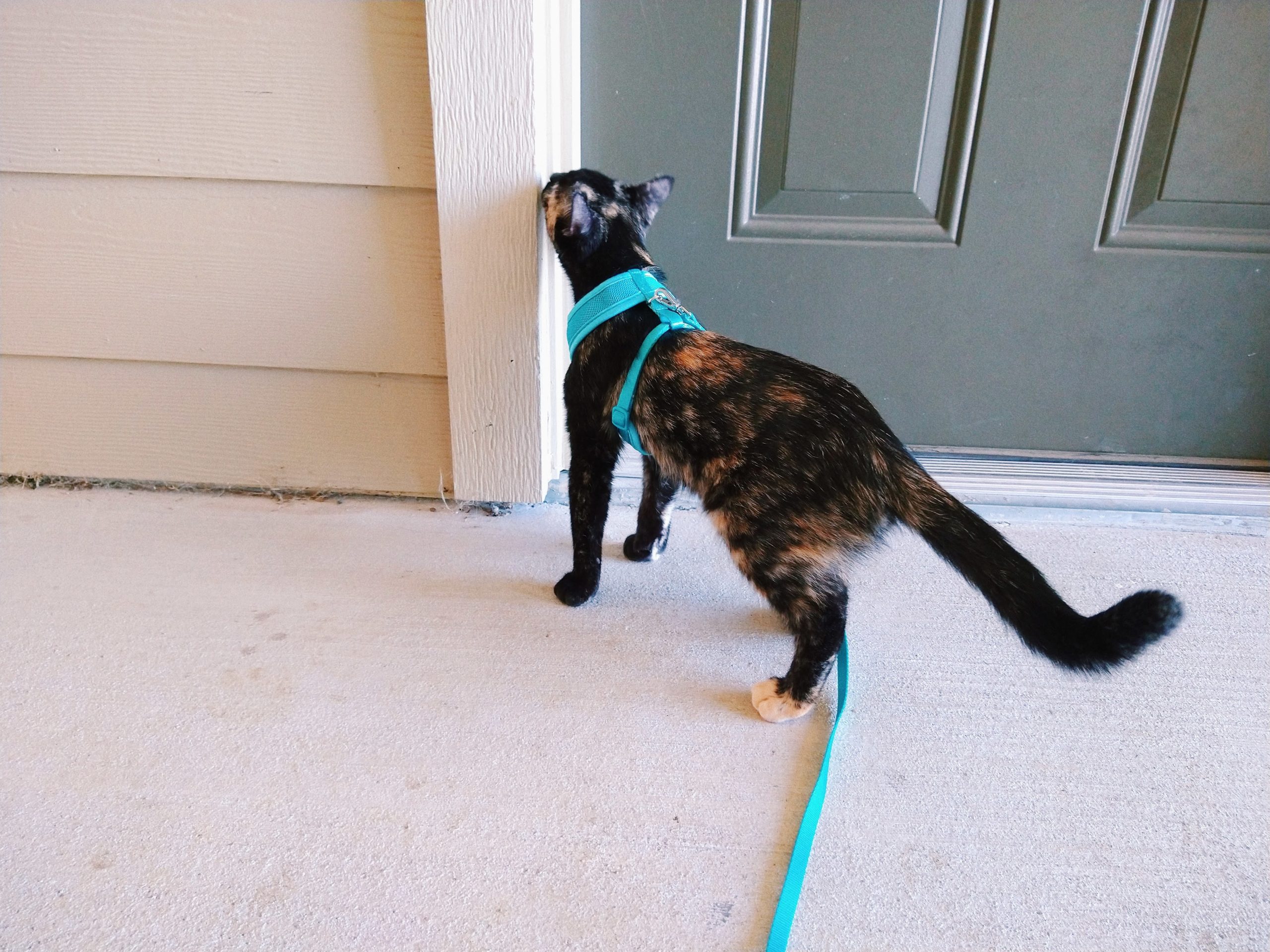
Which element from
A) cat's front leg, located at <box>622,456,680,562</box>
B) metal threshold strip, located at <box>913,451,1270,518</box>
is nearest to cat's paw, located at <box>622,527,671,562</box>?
cat's front leg, located at <box>622,456,680,562</box>

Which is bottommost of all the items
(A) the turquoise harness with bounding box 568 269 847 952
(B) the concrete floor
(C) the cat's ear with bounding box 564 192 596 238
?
(B) the concrete floor

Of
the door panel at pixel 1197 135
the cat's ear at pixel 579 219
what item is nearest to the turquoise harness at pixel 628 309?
the cat's ear at pixel 579 219

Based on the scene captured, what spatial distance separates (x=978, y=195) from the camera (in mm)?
1672

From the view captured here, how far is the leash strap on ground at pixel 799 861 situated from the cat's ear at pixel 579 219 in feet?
3.08

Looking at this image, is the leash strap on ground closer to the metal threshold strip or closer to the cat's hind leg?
the cat's hind leg

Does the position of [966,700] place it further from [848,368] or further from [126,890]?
[126,890]

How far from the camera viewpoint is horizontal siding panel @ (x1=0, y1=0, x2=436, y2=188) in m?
1.44

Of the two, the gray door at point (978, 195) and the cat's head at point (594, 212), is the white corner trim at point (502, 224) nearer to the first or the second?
the cat's head at point (594, 212)

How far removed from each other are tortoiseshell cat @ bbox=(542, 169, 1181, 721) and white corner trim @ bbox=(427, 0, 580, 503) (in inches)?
6.4

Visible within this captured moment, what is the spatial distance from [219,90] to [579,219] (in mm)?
811

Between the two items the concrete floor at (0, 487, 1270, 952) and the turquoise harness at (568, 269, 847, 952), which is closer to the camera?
the concrete floor at (0, 487, 1270, 952)

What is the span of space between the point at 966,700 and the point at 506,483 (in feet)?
3.47

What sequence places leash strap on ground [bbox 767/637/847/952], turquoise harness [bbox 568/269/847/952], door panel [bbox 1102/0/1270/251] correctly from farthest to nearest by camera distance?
door panel [bbox 1102/0/1270/251] < turquoise harness [bbox 568/269/847/952] < leash strap on ground [bbox 767/637/847/952]

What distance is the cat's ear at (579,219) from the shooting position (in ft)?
4.31
